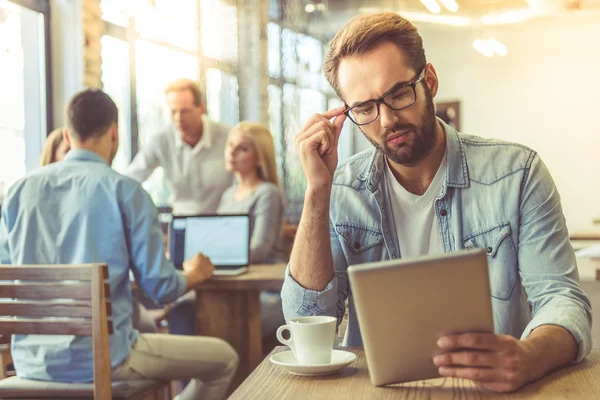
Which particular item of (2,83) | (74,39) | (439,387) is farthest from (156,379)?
(74,39)

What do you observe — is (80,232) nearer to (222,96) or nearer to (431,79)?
(431,79)

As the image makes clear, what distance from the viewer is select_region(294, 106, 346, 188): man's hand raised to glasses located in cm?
151

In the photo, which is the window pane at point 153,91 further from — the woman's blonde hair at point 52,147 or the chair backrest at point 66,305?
the chair backrest at point 66,305

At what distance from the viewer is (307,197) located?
4.96 ft

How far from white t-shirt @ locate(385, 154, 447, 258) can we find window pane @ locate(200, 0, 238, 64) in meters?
5.24

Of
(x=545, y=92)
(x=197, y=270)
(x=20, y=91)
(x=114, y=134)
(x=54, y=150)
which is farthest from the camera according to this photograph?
(x=545, y=92)

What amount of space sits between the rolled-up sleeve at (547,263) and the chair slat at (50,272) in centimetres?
115

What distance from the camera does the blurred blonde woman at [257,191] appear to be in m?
3.61

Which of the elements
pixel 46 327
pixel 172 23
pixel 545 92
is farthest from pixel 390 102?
pixel 545 92

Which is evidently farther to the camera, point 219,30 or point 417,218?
point 219,30

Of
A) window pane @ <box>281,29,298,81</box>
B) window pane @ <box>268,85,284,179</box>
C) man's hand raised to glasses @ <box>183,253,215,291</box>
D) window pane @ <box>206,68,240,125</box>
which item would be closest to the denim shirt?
man's hand raised to glasses @ <box>183,253,215,291</box>

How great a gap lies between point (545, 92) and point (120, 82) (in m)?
6.29

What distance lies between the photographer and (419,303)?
1019mm

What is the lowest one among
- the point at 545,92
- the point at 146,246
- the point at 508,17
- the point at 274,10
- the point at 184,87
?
the point at 146,246
